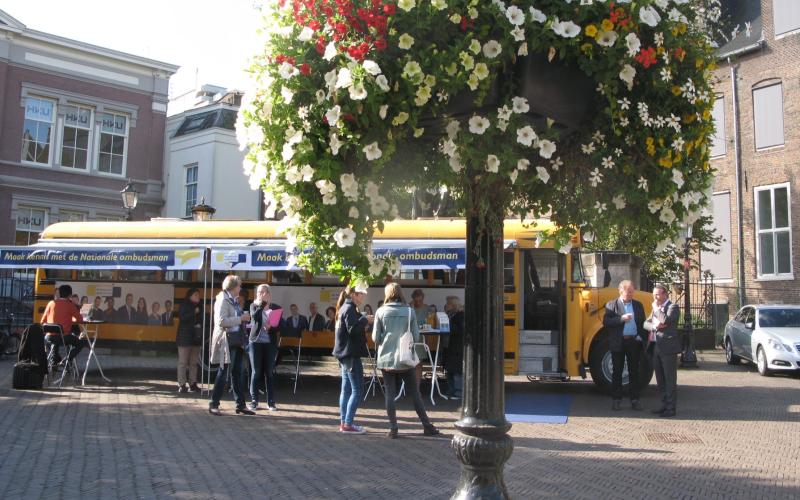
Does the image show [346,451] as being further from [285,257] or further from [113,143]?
[113,143]

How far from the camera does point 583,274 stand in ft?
41.7

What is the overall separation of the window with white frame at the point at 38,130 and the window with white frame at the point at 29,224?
1.81 metres

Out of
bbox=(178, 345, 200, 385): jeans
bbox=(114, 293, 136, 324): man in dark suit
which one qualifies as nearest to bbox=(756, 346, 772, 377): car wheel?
bbox=(178, 345, 200, 385): jeans

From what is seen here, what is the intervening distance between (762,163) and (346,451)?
75.6ft

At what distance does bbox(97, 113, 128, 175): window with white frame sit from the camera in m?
29.0

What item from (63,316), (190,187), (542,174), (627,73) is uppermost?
(190,187)

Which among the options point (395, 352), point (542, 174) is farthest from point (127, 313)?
point (542, 174)

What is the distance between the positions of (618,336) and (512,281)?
80.7 inches

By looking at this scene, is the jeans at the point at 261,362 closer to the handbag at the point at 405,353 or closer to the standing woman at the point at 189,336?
the standing woman at the point at 189,336

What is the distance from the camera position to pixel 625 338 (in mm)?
11266

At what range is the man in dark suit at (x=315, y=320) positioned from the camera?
13.1 meters

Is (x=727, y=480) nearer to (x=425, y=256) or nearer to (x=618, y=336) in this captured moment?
(x=618, y=336)

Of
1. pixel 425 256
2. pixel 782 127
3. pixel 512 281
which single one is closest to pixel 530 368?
pixel 512 281

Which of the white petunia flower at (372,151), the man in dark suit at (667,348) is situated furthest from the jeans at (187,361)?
the white petunia flower at (372,151)
